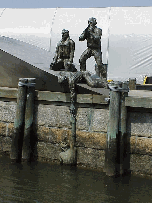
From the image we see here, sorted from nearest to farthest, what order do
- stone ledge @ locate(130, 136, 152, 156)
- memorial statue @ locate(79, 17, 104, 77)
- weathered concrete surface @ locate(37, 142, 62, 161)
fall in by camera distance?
stone ledge @ locate(130, 136, 152, 156) < weathered concrete surface @ locate(37, 142, 62, 161) < memorial statue @ locate(79, 17, 104, 77)

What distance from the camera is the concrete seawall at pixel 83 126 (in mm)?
9406

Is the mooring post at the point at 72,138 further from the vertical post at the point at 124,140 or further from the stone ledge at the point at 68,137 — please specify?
the vertical post at the point at 124,140

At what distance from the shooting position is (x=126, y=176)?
31.4ft

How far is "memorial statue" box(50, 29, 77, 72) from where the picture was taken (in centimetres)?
1202

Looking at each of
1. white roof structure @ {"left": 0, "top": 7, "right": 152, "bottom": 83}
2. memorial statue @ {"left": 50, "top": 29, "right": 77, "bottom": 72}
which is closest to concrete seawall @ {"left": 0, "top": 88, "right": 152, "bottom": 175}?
memorial statue @ {"left": 50, "top": 29, "right": 77, "bottom": 72}

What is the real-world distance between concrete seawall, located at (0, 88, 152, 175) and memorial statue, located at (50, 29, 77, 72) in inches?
73.2

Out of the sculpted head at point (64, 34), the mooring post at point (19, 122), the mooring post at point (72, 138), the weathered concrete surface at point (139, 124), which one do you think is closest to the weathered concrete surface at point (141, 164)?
the weathered concrete surface at point (139, 124)

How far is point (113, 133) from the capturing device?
948 centimetres

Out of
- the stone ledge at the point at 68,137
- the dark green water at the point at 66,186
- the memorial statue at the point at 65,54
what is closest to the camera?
the dark green water at the point at 66,186

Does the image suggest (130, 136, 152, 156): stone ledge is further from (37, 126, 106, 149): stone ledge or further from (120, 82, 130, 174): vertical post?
(37, 126, 106, 149): stone ledge

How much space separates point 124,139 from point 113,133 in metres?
0.34

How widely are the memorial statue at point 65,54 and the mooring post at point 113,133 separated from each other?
287 centimetres

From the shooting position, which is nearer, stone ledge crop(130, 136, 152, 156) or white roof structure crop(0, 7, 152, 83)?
stone ledge crop(130, 136, 152, 156)

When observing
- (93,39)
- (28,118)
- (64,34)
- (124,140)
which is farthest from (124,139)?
(64,34)
